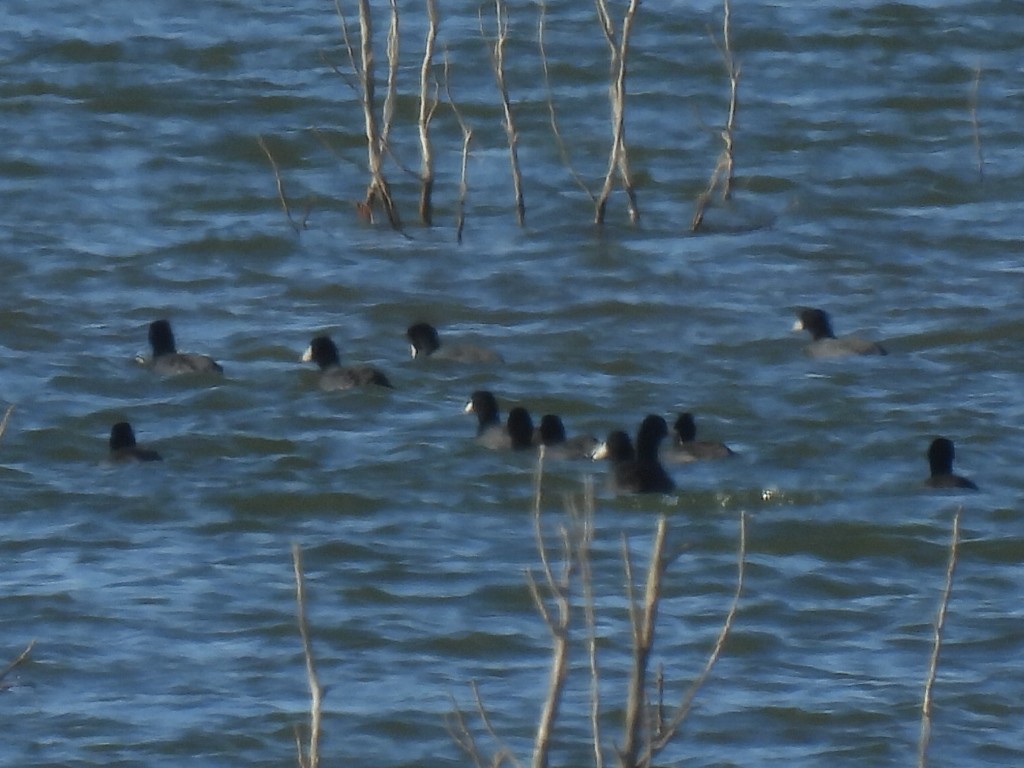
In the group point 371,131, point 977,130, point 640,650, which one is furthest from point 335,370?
point 640,650

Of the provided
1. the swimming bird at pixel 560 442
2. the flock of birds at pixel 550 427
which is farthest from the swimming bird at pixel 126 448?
the swimming bird at pixel 560 442

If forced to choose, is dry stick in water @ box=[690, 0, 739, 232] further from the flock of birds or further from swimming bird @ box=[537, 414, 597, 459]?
swimming bird @ box=[537, 414, 597, 459]

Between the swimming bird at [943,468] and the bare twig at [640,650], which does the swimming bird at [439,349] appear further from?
the bare twig at [640,650]

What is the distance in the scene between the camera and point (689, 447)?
508 inches

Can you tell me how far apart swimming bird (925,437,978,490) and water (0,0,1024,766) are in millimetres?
104

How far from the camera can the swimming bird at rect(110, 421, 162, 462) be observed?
41.8 feet

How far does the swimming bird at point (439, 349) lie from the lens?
14570 millimetres

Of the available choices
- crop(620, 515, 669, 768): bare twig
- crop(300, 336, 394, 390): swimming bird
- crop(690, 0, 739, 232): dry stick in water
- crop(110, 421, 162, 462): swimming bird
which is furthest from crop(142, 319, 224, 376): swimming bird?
crop(620, 515, 669, 768): bare twig

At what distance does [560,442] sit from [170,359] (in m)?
2.33

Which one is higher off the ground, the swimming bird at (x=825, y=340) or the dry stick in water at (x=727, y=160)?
the dry stick in water at (x=727, y=160)

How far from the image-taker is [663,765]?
9.23 m

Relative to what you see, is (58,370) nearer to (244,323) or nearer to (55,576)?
(244,323)

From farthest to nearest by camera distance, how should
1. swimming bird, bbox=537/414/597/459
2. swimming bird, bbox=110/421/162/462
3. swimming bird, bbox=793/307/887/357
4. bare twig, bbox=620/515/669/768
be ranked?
swimming bird, bbox=793/307/887/357, swimming bird, bbox=537/414/597/459, swimming bird, bbox=110/421/162/462, bare twig, bbox=620/515/669/768

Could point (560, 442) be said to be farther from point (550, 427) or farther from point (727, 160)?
point (727, 160)
